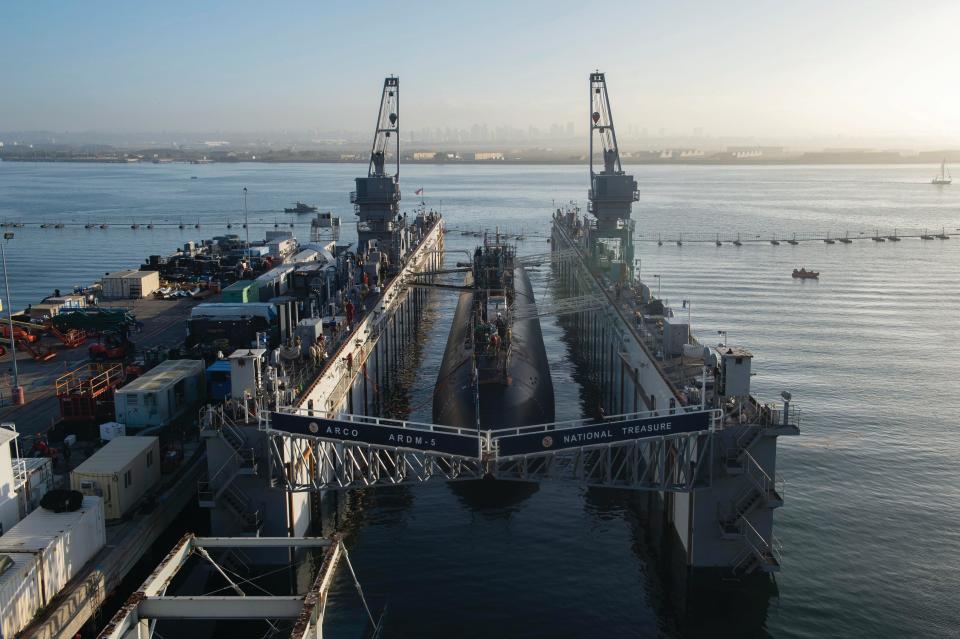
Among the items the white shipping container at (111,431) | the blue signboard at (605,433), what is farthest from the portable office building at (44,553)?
the blue signboard at (605,433)

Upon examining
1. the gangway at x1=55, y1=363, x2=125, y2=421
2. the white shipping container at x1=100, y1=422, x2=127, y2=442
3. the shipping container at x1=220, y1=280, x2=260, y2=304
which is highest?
the shipping container at x1=220, y1=280, x2=260, y2=304

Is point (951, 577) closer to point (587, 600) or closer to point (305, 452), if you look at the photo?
point (587, 600)

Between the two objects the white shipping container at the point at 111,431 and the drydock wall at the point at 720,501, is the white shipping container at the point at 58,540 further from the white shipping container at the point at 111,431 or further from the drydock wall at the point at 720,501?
the drydock wall at the point at 720,501

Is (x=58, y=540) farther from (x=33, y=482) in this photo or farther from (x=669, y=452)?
(x=669, y=452)

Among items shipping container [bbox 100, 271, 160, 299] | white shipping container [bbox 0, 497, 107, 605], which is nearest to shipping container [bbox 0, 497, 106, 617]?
white shipping container [bbox 0, 497, 107, 605]

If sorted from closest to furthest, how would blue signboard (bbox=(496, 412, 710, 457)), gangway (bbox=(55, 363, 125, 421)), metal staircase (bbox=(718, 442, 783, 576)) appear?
blue signboard (bbox=(496, 412, 710, 457))
metal staircase (bbox=(718, 442, 783, 576))
gangway (bbox=(55, 363, 125, 421))

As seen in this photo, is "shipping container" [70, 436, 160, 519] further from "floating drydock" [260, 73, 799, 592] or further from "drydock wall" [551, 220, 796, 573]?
"drydock wall" [551, 220, 796, 573]

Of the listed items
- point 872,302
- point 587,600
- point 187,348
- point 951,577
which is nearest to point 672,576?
point 587,600
